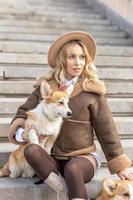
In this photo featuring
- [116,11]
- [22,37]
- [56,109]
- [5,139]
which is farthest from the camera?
[116,11]

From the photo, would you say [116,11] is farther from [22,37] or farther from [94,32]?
[22,37]

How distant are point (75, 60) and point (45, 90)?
0.33m

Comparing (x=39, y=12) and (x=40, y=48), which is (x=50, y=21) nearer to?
(x=39, y=12)

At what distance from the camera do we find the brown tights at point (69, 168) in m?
2.97

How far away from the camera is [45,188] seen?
3316 mm

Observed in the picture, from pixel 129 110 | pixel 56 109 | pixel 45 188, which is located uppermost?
pixel 56 109

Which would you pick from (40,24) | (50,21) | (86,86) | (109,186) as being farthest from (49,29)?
(109,186)

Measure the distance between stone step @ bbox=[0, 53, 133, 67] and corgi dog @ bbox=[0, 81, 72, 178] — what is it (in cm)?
200

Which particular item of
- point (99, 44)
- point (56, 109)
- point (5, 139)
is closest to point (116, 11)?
point (99, 44)

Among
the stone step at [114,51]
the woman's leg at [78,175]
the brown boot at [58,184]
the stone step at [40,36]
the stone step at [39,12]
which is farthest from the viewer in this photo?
the stone step at [39,12]

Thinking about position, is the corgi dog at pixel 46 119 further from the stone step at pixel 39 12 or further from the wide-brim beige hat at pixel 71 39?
the stone step at pixel 39 12

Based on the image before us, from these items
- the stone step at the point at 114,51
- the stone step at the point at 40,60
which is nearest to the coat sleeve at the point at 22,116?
the stone step at the point at 40,60

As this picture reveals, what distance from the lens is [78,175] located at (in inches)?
119

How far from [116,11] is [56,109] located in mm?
4758
